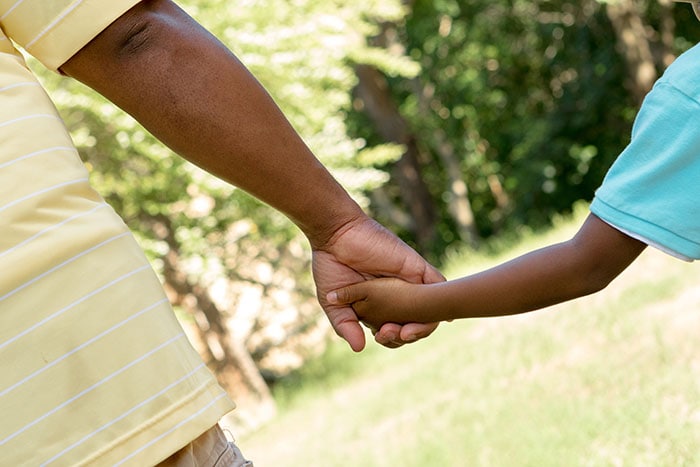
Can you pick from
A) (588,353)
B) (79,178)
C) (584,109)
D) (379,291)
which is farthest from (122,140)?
(584,109)

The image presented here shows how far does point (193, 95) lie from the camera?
5.59 feet

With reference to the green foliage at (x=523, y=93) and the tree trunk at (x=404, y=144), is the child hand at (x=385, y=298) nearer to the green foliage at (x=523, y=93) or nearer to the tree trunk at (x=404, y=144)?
the tree trunk at (x=404, y=144)

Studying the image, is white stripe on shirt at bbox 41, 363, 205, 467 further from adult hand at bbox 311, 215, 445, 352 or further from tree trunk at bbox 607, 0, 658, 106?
tree trunk at bbox 607, 0, 658, 106

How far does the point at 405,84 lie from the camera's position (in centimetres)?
2419

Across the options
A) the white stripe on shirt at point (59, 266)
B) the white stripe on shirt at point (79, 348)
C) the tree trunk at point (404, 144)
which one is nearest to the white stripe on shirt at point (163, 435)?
the white stripe on shirt at point (79, 348)

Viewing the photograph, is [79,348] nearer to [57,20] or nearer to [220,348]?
[57,20]

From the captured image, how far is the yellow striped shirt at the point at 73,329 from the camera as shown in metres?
1.43

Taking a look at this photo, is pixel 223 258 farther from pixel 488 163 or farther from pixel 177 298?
pixel 488 163

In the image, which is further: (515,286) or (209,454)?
(515,286)

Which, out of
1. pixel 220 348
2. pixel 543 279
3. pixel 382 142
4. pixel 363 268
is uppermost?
pixel 363 268

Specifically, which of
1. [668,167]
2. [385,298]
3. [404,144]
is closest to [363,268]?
[385,298]

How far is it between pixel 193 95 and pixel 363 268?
0.77m

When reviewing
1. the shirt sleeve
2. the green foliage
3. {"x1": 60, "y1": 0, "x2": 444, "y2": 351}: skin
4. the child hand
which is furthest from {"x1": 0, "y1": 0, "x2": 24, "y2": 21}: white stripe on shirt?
the green foliage

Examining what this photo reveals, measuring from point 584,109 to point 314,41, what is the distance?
13.3 m
